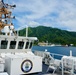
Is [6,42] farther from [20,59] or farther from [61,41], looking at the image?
[61,41]

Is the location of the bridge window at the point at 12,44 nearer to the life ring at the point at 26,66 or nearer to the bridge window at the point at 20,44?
the bridge window at the point at 20,44

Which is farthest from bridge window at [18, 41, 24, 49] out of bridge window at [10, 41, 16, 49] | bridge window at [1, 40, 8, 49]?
bridge window at [1, 40, 8, 49]

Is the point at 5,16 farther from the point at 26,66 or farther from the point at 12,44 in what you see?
the point at 26,66

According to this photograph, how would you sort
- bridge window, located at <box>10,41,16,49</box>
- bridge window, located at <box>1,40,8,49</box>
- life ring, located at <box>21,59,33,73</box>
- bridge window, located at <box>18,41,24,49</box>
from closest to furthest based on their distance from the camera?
life ring, located at <box>21,59,33,73</box>
bridge window, located at <box>1,40,8,49</box>
bridge window, located at <box>10,41,16,49</box>
bridge window, located at <box>18,41,24,49</box>

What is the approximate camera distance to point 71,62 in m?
8.53

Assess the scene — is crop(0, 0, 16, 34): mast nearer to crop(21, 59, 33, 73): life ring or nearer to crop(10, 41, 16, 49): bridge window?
crop(10, 41, 16, 49): bridge window

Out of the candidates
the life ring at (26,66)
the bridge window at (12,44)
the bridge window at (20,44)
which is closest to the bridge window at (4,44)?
the bridge window at (12,44)

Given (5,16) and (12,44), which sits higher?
(5,16)

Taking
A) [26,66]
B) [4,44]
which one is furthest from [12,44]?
[26,66]

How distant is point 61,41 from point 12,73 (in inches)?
6300

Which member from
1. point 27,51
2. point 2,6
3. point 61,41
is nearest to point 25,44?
point 27,51

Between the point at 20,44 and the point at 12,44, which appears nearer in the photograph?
the point at 12,44

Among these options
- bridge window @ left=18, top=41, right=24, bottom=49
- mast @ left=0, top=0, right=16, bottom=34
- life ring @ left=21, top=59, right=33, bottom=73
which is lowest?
life ring @ left=21, top=59, right=33, bottom=73

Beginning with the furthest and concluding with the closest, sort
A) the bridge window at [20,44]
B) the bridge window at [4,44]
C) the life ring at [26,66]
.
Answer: the bridge window at [20,44], the bridge window at [4,44], the life ring at [26,66]
